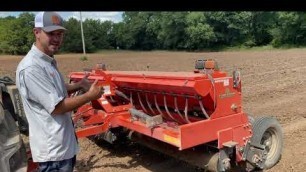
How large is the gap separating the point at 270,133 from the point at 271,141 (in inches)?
4.6

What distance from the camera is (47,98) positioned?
215cm

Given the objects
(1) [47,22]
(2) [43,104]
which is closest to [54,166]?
(2) [43,104]

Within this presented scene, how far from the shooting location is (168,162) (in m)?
4.71

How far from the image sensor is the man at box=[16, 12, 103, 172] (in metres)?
2.16

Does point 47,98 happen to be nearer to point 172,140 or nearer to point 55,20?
point 55,20

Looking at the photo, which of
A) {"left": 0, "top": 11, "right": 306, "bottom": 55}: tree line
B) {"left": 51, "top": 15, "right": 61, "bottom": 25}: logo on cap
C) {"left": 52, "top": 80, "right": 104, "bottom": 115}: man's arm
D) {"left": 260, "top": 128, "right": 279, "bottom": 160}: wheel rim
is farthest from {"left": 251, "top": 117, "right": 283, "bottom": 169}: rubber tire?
{"left": 0, "top": 11, "right": 306, "bottom": 55}: tree line

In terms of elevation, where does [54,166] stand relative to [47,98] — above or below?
below

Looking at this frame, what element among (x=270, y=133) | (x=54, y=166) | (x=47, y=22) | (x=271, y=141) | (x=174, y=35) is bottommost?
(x=271, y=141)

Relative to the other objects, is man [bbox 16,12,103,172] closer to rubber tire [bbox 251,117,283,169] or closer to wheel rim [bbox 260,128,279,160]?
rubber tire [bbox 251,117,283,169]

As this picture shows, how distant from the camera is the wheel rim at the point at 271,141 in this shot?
4454 millimetres

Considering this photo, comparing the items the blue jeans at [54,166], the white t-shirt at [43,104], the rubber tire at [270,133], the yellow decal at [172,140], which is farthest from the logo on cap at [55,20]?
the rubber tire at [270,133]
